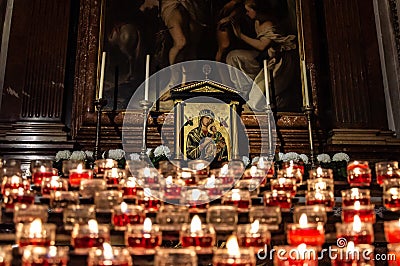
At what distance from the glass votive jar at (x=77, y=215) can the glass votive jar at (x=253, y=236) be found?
820mm

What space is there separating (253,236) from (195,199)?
641mm

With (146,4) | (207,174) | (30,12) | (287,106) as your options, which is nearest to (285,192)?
(207,174)

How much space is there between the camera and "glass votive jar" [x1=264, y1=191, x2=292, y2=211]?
3.15 m

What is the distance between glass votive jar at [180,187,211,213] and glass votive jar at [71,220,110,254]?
0.71 meters

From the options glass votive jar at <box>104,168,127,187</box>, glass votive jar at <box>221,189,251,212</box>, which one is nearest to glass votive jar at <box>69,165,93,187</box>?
glass votive jar at <box>104,168,127,187</box>

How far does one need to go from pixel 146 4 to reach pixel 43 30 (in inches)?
54.0

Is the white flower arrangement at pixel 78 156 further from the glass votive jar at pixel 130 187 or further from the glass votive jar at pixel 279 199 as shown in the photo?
the glass votive jar at pixel 279 199

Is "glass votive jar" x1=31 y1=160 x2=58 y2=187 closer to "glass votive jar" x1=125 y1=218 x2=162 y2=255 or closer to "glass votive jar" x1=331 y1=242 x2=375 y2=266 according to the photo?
"glass votive jar" x1=125 y1=218 x2=162 y2=255

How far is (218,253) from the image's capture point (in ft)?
7.47

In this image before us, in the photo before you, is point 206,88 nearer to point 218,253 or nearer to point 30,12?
point 30,12

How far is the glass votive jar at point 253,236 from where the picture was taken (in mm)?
2570

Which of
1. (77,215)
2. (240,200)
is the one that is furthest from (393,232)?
(77,215)

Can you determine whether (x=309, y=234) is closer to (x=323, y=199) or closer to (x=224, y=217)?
(x=224, y=217)

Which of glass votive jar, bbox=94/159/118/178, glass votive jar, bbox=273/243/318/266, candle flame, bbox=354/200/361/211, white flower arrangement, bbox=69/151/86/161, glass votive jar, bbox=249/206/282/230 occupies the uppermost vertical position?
white flower arrangement, bbox=69/151/86/161
